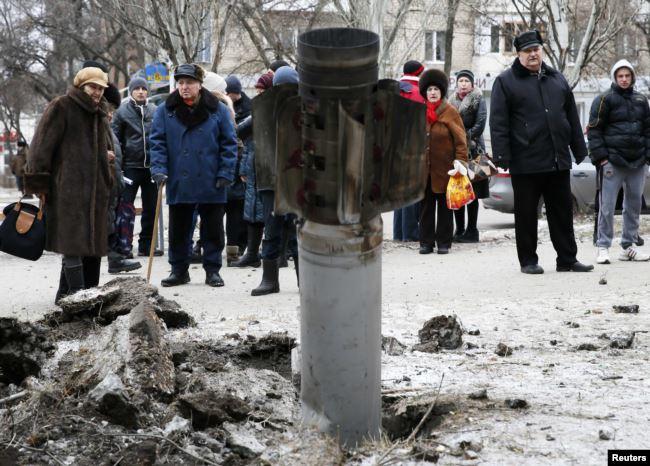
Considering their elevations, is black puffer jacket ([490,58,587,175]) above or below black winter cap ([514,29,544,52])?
below

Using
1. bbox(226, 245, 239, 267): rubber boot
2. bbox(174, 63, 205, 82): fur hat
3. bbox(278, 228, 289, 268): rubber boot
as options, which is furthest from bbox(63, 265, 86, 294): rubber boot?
bbox(226, 245, 239, 267): rubber boot

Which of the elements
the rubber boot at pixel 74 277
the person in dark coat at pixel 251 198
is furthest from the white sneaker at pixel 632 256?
the rubber boot at pixel 74 277

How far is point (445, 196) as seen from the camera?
12125 millimetres

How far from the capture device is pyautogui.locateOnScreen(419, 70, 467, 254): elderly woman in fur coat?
39.1ft

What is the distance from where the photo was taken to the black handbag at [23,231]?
8227 mm

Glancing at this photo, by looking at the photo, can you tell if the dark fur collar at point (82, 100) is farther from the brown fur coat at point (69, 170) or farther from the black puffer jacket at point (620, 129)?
the black puffer jacket at point (620, 129)

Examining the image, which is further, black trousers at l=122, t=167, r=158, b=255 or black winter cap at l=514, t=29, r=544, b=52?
black trousers at l=122, t=167, r=158, b=255

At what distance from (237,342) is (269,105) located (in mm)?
2383

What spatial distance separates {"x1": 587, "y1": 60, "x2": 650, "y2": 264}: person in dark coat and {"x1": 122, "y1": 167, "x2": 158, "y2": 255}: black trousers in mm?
4788

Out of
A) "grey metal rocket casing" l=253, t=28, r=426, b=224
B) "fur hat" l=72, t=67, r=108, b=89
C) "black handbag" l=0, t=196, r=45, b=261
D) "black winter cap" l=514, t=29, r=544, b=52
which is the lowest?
"black handbag" l=0, t=196, r=45, b=261

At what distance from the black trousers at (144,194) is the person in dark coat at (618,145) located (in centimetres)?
479

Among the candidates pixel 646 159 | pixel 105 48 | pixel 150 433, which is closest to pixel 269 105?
pixel 150 433

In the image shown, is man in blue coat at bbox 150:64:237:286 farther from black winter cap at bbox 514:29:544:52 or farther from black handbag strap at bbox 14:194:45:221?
black winter cap at bbox 514:29:544:52

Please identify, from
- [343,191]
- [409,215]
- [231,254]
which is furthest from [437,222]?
[343,191]
